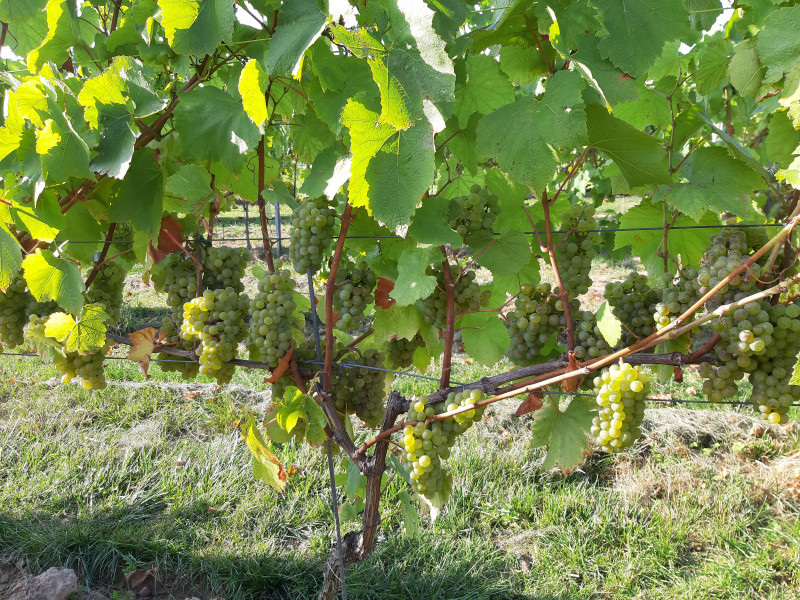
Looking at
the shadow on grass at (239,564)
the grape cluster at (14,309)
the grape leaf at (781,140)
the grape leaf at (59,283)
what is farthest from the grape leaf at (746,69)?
the shadow on grass at (239,564)

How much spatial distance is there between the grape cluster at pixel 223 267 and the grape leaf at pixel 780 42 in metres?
1.25

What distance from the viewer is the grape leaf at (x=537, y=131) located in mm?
973

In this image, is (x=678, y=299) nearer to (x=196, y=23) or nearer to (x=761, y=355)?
(x=761, y=355)

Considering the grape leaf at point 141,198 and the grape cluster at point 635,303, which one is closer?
the grape cluster at point 635,303

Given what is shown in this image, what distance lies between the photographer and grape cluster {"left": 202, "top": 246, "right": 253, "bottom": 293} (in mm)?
1601

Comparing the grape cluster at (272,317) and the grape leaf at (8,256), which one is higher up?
the grape leaf at (8,256)

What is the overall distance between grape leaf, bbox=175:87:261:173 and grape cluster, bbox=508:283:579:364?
0.69 m

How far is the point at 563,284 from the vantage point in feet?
4.14

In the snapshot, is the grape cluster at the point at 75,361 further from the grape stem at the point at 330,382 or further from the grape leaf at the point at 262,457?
the grape stem at the point at 330,382

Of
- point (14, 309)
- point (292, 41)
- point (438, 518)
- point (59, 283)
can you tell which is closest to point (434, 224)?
point (292, 41)

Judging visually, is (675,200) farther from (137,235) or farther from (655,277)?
(137,235)

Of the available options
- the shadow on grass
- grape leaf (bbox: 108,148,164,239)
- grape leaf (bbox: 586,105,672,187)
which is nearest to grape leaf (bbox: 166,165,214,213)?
grape leaf (bbox: 108,148,164,239)

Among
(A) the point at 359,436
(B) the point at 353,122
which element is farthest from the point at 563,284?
(A) the point at 359,436

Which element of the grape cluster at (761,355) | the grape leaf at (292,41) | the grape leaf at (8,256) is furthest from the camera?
the grape leaf at (8,256)
